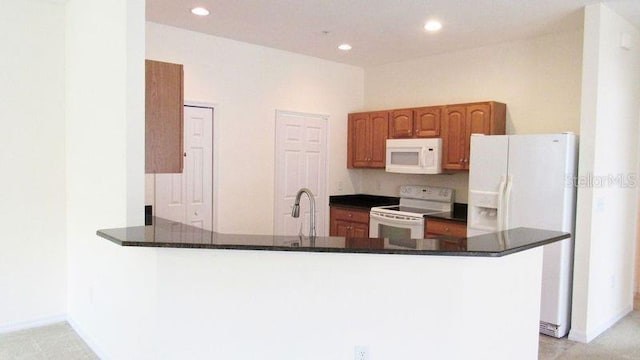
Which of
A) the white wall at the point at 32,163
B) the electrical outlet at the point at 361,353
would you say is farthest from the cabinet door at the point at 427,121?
the white wall at the point at 32,163

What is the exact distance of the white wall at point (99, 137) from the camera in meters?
2.75

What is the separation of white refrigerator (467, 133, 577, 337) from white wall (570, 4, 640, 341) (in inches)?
4.0

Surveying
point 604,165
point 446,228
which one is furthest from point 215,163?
point 604,165

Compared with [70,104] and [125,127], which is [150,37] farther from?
[125,127]

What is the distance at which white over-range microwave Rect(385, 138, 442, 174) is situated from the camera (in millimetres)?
5094

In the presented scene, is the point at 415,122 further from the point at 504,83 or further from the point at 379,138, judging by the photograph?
the point at 504,83

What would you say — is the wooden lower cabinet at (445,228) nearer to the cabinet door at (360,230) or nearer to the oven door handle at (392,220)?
the oven door handle at (392,220)

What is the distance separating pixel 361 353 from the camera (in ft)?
7.66

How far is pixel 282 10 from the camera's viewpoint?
3918mm

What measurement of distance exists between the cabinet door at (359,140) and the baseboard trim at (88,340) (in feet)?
12.0

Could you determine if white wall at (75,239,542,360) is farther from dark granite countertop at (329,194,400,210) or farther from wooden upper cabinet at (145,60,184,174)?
dark granite countertop at (329,194,400,210)

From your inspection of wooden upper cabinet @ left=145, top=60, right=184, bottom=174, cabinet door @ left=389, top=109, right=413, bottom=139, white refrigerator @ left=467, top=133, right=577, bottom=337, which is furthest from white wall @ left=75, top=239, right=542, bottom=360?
cabinet door @ left=389, top=109, right=413, bottom=139

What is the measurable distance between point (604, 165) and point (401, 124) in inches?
87.1

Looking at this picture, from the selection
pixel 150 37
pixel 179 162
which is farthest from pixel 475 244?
pixel 150 37
